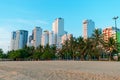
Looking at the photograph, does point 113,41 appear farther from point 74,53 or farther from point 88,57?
point 74,53

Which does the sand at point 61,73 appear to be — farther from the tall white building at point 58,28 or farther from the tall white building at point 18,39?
the tall white building at point 18,39

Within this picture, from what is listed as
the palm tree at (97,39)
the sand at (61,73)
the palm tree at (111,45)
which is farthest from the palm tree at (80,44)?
the sand at (61,73)

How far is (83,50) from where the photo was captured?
7144 cm

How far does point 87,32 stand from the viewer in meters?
A: 158

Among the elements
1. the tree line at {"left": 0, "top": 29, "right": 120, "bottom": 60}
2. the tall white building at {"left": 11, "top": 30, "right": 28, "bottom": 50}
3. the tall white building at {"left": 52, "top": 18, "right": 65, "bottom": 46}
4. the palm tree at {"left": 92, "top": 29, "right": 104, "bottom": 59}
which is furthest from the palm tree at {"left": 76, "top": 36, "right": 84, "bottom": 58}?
the tall white building at {"left": 11, "top": 30, "right": 28, "bottom": 50}

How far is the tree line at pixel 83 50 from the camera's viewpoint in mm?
64062

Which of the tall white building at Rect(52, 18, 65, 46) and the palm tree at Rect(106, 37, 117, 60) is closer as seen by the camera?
the palm tree at Rect(106, 37, 117, 60)

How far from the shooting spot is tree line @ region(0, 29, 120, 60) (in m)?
64.1

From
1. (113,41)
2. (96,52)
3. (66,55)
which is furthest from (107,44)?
(66,55)

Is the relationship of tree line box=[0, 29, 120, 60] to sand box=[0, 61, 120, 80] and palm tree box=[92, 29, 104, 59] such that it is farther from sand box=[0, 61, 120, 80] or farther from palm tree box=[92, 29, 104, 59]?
sand box=[0, 61, 120, 80]

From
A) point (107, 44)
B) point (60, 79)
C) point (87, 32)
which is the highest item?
point (87, 32)

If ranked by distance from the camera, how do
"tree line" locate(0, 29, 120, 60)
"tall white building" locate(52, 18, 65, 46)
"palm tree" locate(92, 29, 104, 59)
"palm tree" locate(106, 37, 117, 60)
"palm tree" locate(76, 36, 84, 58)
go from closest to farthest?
"palm tree" locate(106, 37, 117, 60)
"palm tree" locate(92, 29, 104, 59)
"tree line" locate(0, 29, 120, 60)
"palm tree" locate(76, 36, 84, 58)
"tall white building" locate(52, 18, 65, 46)

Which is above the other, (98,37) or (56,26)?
(56,26)

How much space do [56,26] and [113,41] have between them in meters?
122
